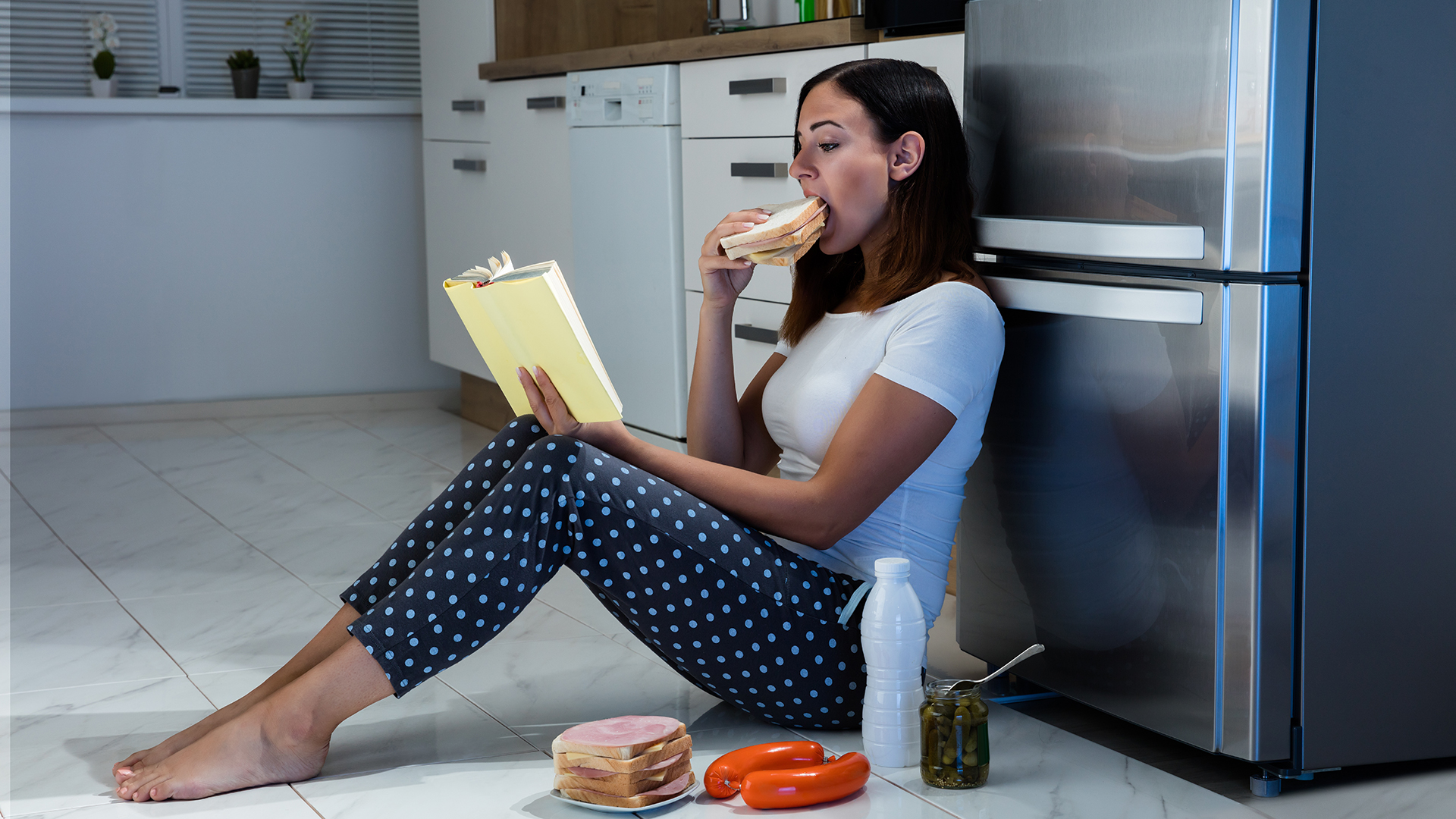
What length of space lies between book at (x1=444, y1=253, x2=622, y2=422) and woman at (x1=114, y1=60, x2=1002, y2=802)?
37 millimetres

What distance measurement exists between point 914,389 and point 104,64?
388 centimetres

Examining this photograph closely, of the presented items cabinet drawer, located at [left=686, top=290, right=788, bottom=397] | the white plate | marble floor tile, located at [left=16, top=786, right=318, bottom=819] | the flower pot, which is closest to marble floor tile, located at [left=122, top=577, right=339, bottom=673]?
marble floor tile, located at [left=16, top=786, right=318, bottom=819]

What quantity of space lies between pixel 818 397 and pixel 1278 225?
0.55 meters

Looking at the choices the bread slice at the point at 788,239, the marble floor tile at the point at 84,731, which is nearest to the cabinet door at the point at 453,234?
the marble floor tile at the point at 84,731

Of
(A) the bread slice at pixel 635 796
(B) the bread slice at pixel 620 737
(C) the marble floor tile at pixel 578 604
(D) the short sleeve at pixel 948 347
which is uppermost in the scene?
(D) the short sleeve at pixel 948 347

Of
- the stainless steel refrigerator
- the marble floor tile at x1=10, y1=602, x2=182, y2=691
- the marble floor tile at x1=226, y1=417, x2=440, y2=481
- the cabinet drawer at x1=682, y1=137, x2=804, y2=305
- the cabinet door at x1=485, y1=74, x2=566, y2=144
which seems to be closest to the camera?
the stainless steel refrigerator

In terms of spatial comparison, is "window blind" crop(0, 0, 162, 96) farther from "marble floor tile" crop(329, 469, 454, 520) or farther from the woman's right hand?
the woman's right hand

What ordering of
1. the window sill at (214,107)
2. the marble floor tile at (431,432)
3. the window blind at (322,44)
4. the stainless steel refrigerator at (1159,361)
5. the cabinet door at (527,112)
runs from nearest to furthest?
the stainless steel refrigerator at (1159,361) → the cabinet door at (527,112) → the marble floor tile at (431,432) → the window sill at (214,107) → the window blind at (322,44)

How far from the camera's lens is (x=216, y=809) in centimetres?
160

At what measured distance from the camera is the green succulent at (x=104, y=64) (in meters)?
4.62

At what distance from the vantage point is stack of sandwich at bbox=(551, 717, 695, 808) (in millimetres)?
1576

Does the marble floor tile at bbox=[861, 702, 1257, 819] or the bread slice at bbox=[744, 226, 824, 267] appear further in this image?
the bread slice at bbox=[744, 226, 824, 267]

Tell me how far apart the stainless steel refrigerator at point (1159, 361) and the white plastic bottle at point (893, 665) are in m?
0.24

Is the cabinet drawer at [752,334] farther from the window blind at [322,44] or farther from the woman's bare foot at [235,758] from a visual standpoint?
the window blind at [322,44]
